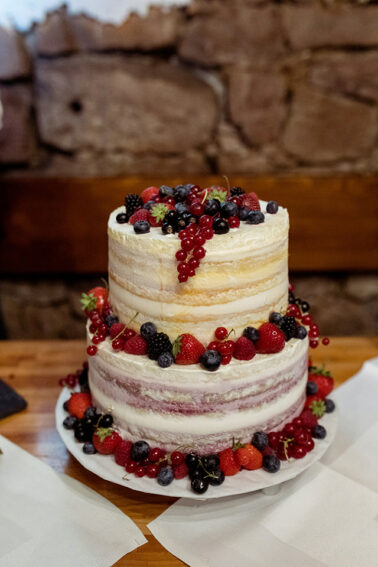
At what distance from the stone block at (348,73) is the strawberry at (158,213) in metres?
1.31

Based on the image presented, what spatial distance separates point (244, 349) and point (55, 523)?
0.53 metres

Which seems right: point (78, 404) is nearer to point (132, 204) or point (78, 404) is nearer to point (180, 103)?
point (132, 204)

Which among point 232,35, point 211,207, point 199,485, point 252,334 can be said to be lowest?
point 199,485

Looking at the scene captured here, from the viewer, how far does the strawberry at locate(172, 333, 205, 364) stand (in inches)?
43.4

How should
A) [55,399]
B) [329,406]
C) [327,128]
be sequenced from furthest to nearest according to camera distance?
[327,128] < [55,399] < [329,406]

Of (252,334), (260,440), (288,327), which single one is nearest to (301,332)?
(288,327)

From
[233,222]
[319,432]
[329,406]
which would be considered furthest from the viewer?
[329,406]

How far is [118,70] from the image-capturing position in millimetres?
2145

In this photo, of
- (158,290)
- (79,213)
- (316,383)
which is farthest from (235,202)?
(79,213)

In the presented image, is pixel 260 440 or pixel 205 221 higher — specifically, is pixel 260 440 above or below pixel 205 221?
below

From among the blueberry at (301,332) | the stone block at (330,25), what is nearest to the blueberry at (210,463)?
the blueberry at (301,332)

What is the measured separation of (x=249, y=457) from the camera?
114cm

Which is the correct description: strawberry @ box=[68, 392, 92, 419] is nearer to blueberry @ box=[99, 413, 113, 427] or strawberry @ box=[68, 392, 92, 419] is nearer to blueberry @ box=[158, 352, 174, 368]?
blueberry @ box=[99, 413, 113, 427]

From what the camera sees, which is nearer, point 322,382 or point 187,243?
point 187,243
